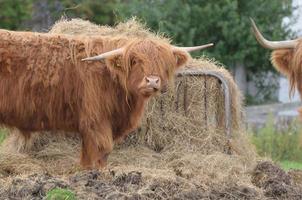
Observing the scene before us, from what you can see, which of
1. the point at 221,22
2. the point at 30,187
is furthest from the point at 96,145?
the point at 221,22

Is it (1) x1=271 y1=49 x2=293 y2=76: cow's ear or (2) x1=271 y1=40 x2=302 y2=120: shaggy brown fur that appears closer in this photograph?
(2) x1=271 y1=40 x2=302 y2=120: shaggy brown fur

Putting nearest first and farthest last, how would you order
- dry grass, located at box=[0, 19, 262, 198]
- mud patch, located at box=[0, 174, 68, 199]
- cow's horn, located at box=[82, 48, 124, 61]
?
mud patch, located at box=[0, 174, 68, 199]
cow's horn, located at box=[82, 48, 124, 61]
dry grass, located at box=[0, 19, 262, 198]

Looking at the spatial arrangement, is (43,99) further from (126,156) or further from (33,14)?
(33,14)

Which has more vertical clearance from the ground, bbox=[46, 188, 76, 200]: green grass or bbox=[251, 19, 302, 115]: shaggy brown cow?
bbox=[251, 19, 302, 115]: shaggy brown cow

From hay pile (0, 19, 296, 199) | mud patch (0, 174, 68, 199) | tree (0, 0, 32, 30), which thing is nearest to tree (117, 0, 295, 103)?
tree (0, 0, 32, 30)

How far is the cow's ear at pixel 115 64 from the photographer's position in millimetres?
7691

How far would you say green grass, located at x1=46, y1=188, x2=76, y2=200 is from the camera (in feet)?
19.3

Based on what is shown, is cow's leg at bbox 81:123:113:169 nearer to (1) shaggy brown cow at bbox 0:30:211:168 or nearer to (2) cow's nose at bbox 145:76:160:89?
(1) shaggy brown cow at bbox 0:30:211:168

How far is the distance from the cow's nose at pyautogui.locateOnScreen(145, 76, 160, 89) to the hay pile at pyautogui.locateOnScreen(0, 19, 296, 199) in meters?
0.78

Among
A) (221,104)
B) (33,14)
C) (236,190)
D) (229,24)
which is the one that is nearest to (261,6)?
(229,24)

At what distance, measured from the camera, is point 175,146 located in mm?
8984

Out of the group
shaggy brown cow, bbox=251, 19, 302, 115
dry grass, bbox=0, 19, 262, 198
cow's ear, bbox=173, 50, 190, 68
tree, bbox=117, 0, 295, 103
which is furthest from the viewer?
tree, bbox=117, 0, 295, 103

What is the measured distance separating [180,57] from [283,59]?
42.5 inches

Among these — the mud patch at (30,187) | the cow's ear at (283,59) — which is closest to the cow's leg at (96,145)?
the mud patch at (30,187)
